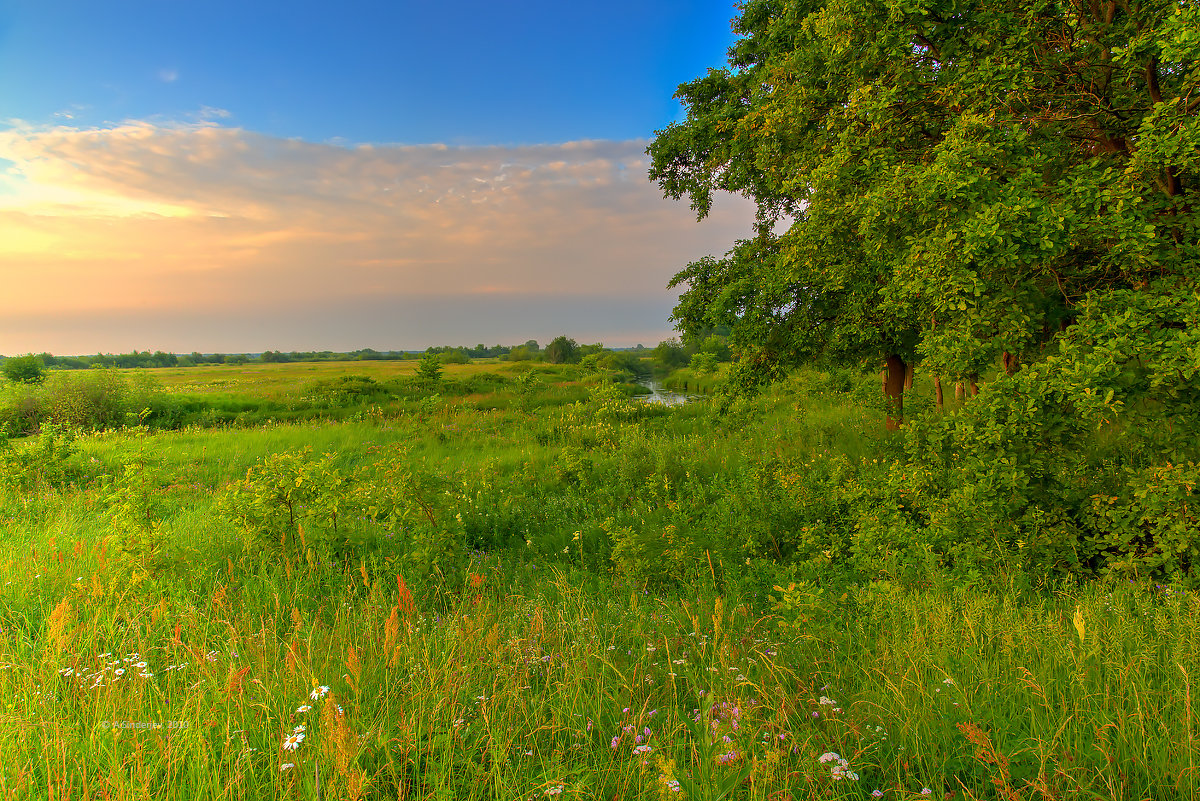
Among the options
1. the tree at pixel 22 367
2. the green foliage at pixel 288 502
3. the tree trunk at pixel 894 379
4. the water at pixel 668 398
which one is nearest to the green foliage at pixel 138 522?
the green foliage at pixel 288 502

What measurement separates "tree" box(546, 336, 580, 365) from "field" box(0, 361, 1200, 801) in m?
88.7

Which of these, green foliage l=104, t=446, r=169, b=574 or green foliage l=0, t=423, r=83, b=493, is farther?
green foliage l=0, t=423, r=83, b=493

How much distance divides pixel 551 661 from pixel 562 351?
93.7m

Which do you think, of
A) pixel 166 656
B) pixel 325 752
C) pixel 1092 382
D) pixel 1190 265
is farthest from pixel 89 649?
pixel 1190 265

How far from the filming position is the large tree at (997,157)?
15.9 feet

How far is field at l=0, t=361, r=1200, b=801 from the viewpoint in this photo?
2.29 meters

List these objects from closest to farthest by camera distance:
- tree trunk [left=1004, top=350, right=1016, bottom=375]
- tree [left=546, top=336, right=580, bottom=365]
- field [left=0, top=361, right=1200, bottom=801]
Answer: field [left=0, top=361, right=1200, bottom=801] < tree trunk [left=1004, top=350, right=1016, bottom=375] < tree [left=546, top=336, right=580, bottom=365]

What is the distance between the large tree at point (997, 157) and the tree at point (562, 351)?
87.7 meters

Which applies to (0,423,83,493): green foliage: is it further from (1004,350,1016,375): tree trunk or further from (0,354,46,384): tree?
(0,354,46,384): tree

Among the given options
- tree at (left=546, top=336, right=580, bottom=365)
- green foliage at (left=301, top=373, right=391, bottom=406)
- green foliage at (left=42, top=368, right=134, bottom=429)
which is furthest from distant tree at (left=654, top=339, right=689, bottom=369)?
green foliage at (left=42, top=368, right=134, bottom=429)

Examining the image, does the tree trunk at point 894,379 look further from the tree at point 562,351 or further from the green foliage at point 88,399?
the tree at point 562,351

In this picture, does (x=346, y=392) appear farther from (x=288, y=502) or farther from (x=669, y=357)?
(x=669, y=357)

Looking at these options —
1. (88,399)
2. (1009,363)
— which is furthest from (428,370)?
(1009,363)

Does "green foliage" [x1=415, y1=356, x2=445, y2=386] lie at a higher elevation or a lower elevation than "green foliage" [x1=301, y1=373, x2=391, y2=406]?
higher
